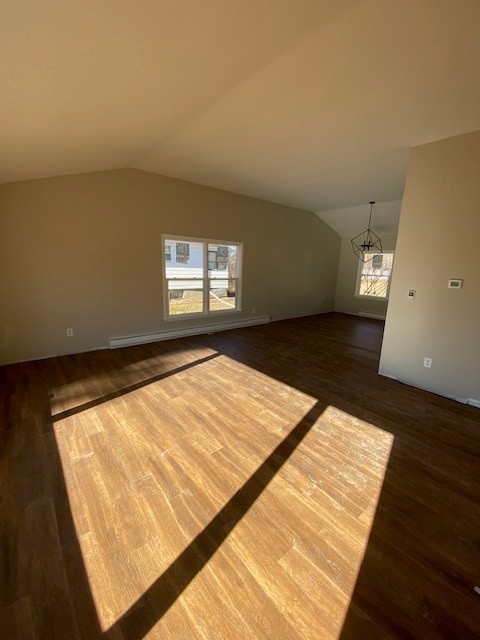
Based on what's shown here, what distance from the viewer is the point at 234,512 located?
1.56 metres

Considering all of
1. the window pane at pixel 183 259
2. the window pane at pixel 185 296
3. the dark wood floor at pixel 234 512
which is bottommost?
the dark wood floor at pixel 234 512

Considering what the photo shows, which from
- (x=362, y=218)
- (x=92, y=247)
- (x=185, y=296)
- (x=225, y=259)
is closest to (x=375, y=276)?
(x=362, y=218)

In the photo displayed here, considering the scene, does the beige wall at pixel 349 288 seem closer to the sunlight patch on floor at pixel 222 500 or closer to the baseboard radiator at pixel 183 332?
the baseboard radiator at pixel 183 332

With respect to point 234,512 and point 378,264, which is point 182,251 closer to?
point 234,512

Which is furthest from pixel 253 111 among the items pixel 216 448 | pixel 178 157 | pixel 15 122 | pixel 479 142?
pixel 216 448

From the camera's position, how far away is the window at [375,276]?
23.7ft

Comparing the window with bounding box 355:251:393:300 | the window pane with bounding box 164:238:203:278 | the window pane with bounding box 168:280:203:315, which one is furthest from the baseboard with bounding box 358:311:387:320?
the window pane with bounding box 164:238:203:278

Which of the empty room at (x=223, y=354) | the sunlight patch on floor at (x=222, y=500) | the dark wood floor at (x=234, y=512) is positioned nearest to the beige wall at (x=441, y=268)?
the empty room at (x=223, y=354)

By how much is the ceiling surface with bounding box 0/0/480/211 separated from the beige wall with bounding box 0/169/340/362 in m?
0.50

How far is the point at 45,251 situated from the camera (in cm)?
358

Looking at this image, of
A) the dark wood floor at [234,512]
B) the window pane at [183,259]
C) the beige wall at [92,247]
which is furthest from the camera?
the window pane at [183,259]

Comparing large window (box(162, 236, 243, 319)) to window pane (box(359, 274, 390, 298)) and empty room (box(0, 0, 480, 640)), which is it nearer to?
empty room (box(0, 0, 480, 640))

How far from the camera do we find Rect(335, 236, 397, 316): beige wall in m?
7.62

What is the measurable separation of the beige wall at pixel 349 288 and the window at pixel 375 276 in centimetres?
15
